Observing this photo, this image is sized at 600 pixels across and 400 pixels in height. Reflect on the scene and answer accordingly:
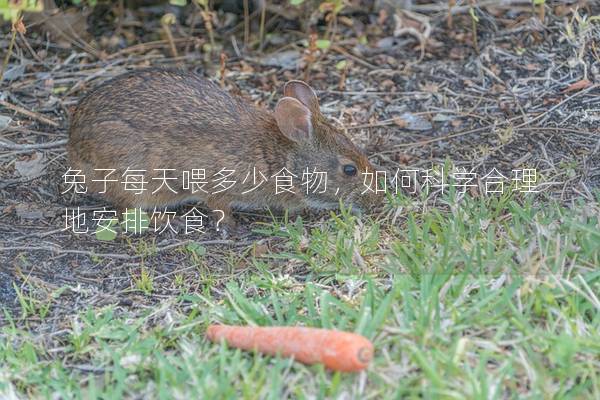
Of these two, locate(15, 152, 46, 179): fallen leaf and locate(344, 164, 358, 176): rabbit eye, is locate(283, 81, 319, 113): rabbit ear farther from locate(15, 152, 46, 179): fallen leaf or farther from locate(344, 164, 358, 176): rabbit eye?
locate(15, 152, 46, 179): fallen leaf

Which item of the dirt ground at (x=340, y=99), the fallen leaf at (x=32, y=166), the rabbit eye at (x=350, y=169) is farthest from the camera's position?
the fallen leaf at (x=32, y=166)

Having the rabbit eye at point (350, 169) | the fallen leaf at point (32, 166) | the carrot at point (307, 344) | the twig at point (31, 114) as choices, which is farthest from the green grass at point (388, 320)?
the twig at point (31, 114)

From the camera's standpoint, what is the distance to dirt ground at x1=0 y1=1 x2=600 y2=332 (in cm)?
571

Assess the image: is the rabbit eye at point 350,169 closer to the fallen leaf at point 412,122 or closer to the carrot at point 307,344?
the fallen leaf at point 412,122

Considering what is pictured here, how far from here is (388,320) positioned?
4375mm

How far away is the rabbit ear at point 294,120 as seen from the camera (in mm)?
5973

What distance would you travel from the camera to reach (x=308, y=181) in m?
6.26

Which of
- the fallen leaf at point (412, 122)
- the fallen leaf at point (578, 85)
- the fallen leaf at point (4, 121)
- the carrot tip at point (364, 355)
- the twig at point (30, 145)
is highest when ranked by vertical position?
the fallen leaf at point (578, 85)

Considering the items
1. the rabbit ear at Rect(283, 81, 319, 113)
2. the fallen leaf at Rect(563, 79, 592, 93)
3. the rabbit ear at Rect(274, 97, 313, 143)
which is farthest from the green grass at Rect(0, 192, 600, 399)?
the fallen leaf at Rect(563, 79, 592, 93)

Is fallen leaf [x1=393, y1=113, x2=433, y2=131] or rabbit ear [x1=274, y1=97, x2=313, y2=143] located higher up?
rabbit ear [x1=274, y1=97, x2=313, y2=143]

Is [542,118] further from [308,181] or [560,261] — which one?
[560,261]

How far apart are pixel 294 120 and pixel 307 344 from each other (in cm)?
231

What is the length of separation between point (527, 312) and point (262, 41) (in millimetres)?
4507

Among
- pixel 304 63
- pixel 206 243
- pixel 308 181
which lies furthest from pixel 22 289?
pixel 304 63
